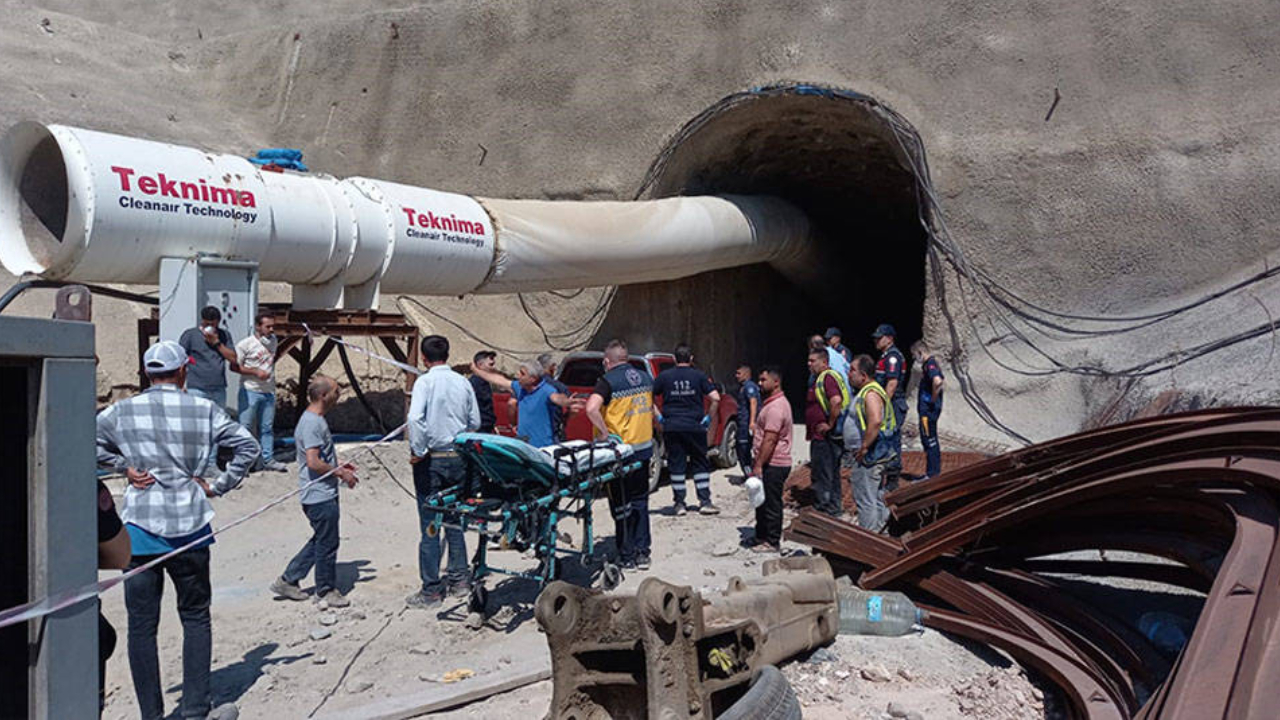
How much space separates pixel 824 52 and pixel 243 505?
10856mm

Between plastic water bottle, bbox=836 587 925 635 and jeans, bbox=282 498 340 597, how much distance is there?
340cm

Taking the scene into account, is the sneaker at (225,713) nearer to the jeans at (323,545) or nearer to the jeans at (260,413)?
the jeans at (323,545)

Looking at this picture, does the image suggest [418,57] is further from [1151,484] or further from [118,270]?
[1151,484]

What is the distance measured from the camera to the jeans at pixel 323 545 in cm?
695

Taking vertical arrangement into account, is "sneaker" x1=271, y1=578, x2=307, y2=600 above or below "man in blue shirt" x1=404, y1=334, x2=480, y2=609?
below

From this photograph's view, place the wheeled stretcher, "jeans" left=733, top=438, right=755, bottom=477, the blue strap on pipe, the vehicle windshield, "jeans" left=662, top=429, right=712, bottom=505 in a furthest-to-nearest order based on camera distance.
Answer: "jeans" left=733, top=438, right=755, bottom=477 → the vehicle windshield → the blue strap on pipe → "jeans" left=662, top=429, right=712, bottom=505 → the wheeled stretcher

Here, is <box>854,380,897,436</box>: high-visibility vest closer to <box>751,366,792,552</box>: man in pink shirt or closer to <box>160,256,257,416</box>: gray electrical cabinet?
<box>751,366,792,552</box>: man in pink shirt

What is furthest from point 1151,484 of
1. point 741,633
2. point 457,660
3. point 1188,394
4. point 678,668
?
point 1188,394

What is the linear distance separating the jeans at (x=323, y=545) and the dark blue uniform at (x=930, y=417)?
6.52 metres

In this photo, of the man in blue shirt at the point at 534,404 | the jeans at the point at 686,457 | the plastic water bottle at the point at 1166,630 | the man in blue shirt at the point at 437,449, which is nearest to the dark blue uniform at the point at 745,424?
the jeans at the point at 686,457

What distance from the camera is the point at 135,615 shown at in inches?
191

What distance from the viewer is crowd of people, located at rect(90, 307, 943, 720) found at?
191 inches

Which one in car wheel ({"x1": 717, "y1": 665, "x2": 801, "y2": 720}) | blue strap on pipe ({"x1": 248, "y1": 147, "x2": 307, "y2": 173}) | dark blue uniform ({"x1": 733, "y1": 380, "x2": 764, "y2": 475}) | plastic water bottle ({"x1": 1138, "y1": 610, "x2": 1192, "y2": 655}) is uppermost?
blue strap on pipe ({"x1": 248, "y1": 147, "x2": 307, "y2": 173})

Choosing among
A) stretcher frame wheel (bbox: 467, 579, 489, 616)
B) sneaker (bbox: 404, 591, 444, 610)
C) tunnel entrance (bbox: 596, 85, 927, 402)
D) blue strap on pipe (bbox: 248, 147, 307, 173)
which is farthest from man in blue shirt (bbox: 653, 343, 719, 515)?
tunnel entrance (bbox: 596, 85, 927, 402)
